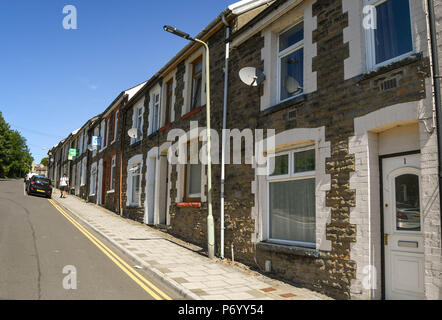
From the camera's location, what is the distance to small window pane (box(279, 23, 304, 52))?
301 inches

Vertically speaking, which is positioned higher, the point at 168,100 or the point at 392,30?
the point at 168,100

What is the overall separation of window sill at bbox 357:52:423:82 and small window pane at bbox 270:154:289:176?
93.3 inches

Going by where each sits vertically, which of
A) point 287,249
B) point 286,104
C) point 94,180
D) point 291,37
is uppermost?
point 291,37

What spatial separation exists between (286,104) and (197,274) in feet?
13.3

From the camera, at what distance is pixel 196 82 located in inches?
477

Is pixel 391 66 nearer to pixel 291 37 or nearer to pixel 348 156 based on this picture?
pixel 348 156

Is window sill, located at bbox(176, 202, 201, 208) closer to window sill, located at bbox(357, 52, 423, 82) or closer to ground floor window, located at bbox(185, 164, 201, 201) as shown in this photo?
ground floor window, located at bbox(185, 164, 201, 201)

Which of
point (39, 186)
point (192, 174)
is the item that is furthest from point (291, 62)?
point (39, 186)

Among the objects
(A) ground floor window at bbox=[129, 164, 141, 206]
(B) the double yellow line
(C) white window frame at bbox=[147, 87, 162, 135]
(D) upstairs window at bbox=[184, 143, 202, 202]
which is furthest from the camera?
(A) ground floor window at bbox=[129, 164, 141, 206]

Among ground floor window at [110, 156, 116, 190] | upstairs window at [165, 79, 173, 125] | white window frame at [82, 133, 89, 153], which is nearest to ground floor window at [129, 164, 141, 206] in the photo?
upstairs window at [165, 79, 173, 125]

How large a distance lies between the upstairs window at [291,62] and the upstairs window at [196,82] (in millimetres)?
4155

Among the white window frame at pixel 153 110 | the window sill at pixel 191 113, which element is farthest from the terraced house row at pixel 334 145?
the white window frame at pixel 153 110

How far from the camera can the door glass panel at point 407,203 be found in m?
4.98
